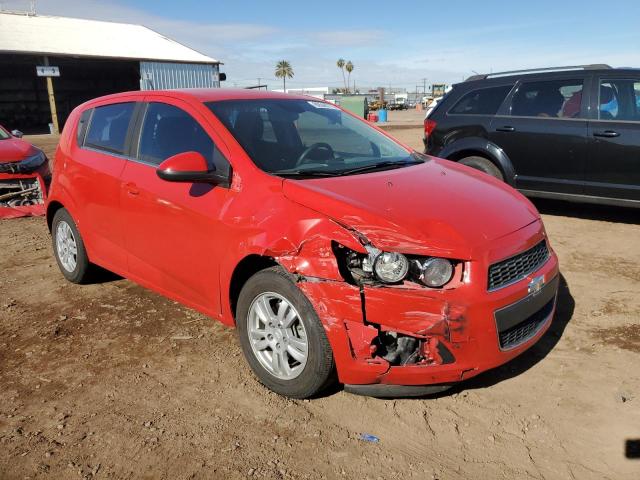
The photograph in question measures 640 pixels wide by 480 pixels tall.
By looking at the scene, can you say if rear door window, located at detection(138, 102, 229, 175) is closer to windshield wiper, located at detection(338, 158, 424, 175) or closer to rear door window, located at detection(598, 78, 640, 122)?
windshield wiper, located at detection(338, 158, 424, 175)

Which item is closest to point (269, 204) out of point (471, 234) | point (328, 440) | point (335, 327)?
point (335, 327)

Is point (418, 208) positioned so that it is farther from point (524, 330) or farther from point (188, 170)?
point (188, 170)

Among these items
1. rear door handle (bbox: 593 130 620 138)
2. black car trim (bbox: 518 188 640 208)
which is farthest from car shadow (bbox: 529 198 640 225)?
rear door handle (bbox: 593 130 620 138)

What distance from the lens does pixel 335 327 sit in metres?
2.62

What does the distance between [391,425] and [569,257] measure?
3.42 meters

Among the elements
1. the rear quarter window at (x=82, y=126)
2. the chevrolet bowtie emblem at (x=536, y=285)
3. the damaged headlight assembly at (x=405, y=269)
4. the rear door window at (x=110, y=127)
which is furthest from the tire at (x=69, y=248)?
the chevrolet bowtie emblem at (x=536, y=285)

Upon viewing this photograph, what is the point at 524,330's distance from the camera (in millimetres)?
2912

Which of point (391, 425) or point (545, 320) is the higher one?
point (545, 320)

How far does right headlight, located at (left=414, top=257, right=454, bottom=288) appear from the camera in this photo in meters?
2.59

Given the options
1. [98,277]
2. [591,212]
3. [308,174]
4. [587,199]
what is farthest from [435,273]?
[591,212]

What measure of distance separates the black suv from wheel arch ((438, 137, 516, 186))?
0.04ft

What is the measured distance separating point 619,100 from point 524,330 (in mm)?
4403

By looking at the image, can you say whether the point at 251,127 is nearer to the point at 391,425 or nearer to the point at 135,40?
the point at 391,425

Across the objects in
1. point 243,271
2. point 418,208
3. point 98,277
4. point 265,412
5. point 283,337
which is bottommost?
point 265,412
